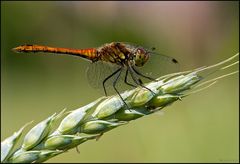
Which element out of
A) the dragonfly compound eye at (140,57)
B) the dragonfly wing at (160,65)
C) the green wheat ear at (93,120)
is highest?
the dragonfly compound eye at (140,57)

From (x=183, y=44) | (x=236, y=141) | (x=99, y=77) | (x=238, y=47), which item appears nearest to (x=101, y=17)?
(x=183, y=44)

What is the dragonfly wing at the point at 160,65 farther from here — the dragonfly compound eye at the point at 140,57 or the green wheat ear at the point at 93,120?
the green wheat ear at the point at 93,120

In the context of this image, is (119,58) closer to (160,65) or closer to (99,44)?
(160,65)

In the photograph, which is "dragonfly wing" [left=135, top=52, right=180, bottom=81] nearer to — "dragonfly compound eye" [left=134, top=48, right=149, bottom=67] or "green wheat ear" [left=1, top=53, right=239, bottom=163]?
"dragonfly compound eye" [left=134, top=48, right=149, bottom=67]

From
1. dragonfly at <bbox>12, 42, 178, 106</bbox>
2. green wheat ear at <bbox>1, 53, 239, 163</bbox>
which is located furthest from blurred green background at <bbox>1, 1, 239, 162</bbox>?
green wheat ear at <bbox>1, 53, 239, 163</bbox>

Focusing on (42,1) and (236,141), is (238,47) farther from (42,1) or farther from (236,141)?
(42,1)

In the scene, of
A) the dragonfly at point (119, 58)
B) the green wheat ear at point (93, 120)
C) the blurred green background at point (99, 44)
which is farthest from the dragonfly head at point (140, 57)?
the blurred green background at point (99, 44)
